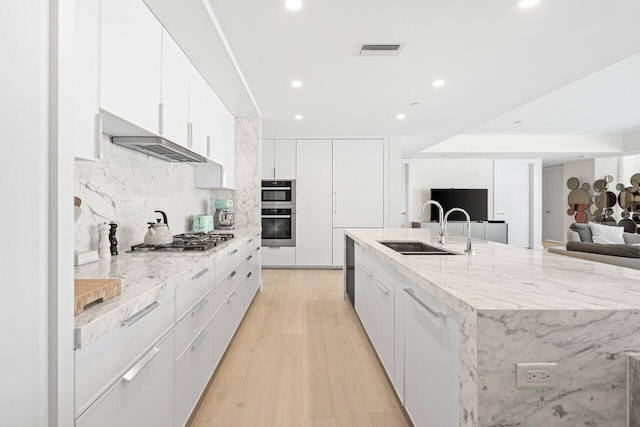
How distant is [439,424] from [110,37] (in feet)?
7.16

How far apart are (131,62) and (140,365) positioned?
1.51 m

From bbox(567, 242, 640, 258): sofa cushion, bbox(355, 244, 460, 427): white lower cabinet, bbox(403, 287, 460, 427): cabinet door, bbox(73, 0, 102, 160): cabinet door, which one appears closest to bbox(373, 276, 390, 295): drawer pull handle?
bbox(355, 244, 460, 427): white lower cabinet

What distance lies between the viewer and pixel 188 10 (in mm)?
2166

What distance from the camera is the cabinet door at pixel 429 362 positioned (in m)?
1.19

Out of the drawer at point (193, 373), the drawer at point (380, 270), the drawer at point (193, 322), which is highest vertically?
the drawer at point (380, 270)

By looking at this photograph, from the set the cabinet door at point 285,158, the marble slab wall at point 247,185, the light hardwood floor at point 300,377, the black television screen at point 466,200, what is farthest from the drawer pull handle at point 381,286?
the black television screen at point 466,200

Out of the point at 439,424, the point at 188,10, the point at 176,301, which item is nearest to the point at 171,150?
the point at 188,10

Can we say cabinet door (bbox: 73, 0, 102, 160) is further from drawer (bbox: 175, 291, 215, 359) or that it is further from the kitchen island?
the kitchen island

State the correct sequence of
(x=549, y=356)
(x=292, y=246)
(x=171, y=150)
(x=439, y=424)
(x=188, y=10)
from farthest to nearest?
(x=292, y=246)
(x=171, y=150)
(x=188, y=10)
(x=439, y=424)
(x=549, y=356)

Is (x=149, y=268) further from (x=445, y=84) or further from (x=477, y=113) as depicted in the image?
(x=477, y=113)

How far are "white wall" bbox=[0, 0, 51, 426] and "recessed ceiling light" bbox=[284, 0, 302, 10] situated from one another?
1795 millimetres

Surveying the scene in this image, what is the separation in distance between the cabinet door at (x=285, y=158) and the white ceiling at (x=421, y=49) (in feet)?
5.11

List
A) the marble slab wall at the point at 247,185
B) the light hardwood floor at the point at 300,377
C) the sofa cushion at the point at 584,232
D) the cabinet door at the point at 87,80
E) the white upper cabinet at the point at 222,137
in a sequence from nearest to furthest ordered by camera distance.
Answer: the cabinet door at the point at 87,80
the light hardwood floor at the point at 300,377
the white upper cabinet at the point at 222,137
the marble slab wall at the point at 247,185
the sofa cushion at the point at 584,232

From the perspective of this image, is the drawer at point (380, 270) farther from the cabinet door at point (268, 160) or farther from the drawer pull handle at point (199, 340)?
the cabinet door at point (268, 160)
